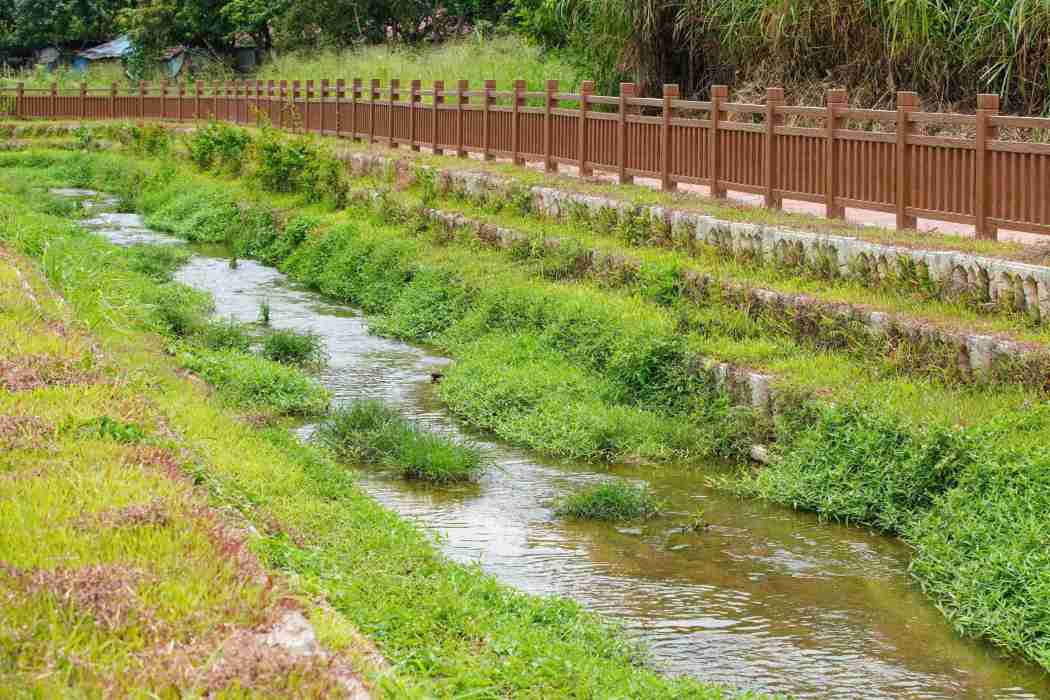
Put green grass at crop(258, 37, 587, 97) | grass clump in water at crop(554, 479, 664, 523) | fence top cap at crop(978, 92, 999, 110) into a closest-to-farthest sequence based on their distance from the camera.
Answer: grass clump in water at crop(554, 479, 664, 523), fence top cap at crop(978, 92, 999, 110), green grass at crop(258, 37, 587, 97)

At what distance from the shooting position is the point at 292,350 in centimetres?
1362

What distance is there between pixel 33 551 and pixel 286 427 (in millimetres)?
5603

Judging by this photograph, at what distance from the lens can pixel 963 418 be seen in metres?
8.56

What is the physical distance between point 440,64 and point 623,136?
17.7 m

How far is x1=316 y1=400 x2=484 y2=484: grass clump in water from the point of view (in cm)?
983

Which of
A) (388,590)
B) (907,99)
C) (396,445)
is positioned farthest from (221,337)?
(388,590)

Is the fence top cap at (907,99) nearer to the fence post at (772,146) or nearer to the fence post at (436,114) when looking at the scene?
the fence post at (772,146)

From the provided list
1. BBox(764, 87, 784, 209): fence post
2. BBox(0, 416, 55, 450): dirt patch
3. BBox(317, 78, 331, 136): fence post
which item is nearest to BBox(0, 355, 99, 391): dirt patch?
BBox(0, 416, 55, 450): dirt patch

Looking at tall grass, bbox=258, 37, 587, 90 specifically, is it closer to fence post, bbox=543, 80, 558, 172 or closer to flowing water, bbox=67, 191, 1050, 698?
fence post, bbox=543, 80, 558, 172

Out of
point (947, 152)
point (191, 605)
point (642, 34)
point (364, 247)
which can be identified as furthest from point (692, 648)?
point (642, 34)

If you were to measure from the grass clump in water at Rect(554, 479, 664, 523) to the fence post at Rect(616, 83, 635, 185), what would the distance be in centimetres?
837

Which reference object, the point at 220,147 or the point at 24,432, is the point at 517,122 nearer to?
the point at 220,147

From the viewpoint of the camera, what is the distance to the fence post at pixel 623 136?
1684cm

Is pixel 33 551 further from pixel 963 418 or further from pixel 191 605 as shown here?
pixel 963 418
